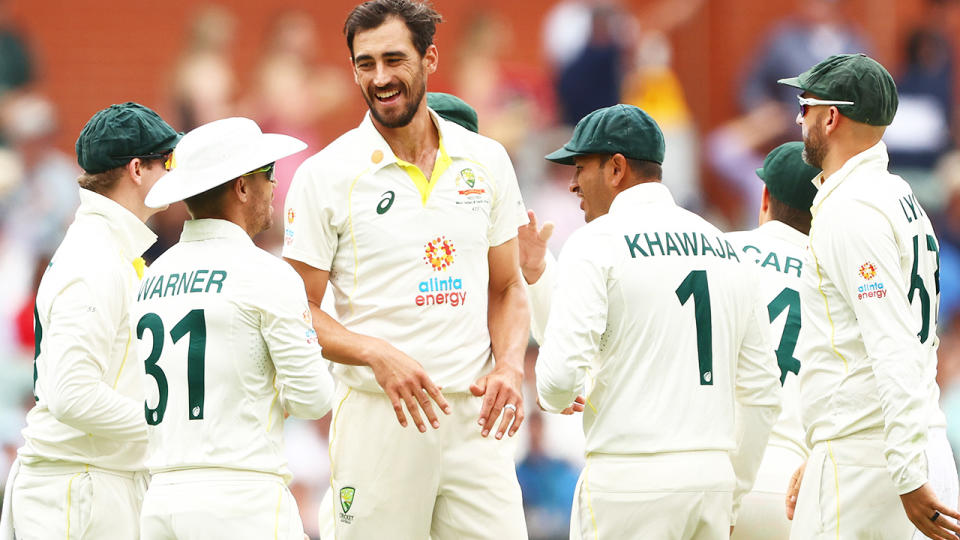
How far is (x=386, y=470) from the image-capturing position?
190 inches

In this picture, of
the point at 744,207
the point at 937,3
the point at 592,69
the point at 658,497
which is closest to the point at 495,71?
the point at 592,69

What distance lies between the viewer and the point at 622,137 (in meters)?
4.83

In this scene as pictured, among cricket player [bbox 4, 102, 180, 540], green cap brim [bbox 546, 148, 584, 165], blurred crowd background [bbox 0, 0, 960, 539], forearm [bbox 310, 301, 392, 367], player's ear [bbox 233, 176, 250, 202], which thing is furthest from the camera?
blurred crowd background [bbox 0, 0, 960, 539]

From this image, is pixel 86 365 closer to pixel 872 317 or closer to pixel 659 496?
pixel 659 496

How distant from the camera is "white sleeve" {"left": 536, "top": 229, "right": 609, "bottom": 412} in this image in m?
4.48

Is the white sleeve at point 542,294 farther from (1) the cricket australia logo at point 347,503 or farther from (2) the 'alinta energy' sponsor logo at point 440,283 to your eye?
(1) the cricket australia logo at point 347,503

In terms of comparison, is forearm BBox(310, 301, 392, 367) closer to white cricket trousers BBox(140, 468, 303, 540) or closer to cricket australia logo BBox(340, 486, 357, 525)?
cricket australia logo BBox(340, 486, 357, 525)

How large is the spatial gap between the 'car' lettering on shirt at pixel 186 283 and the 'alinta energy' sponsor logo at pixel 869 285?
205 centimetres

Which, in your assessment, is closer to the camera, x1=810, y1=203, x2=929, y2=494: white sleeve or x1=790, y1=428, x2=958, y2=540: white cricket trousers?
x1=810, y1=203, x2=929, y2=494: white sleeve

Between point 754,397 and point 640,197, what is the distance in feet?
2.73

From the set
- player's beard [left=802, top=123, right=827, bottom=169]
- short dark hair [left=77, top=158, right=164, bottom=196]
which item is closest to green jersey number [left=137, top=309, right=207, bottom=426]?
short dark hair [left=77, top=158, right=164, bottom=196]

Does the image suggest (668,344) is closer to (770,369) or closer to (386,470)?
(770,369)

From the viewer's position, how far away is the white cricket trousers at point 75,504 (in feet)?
15.7

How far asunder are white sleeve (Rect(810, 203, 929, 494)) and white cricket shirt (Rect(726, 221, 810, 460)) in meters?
0.86
